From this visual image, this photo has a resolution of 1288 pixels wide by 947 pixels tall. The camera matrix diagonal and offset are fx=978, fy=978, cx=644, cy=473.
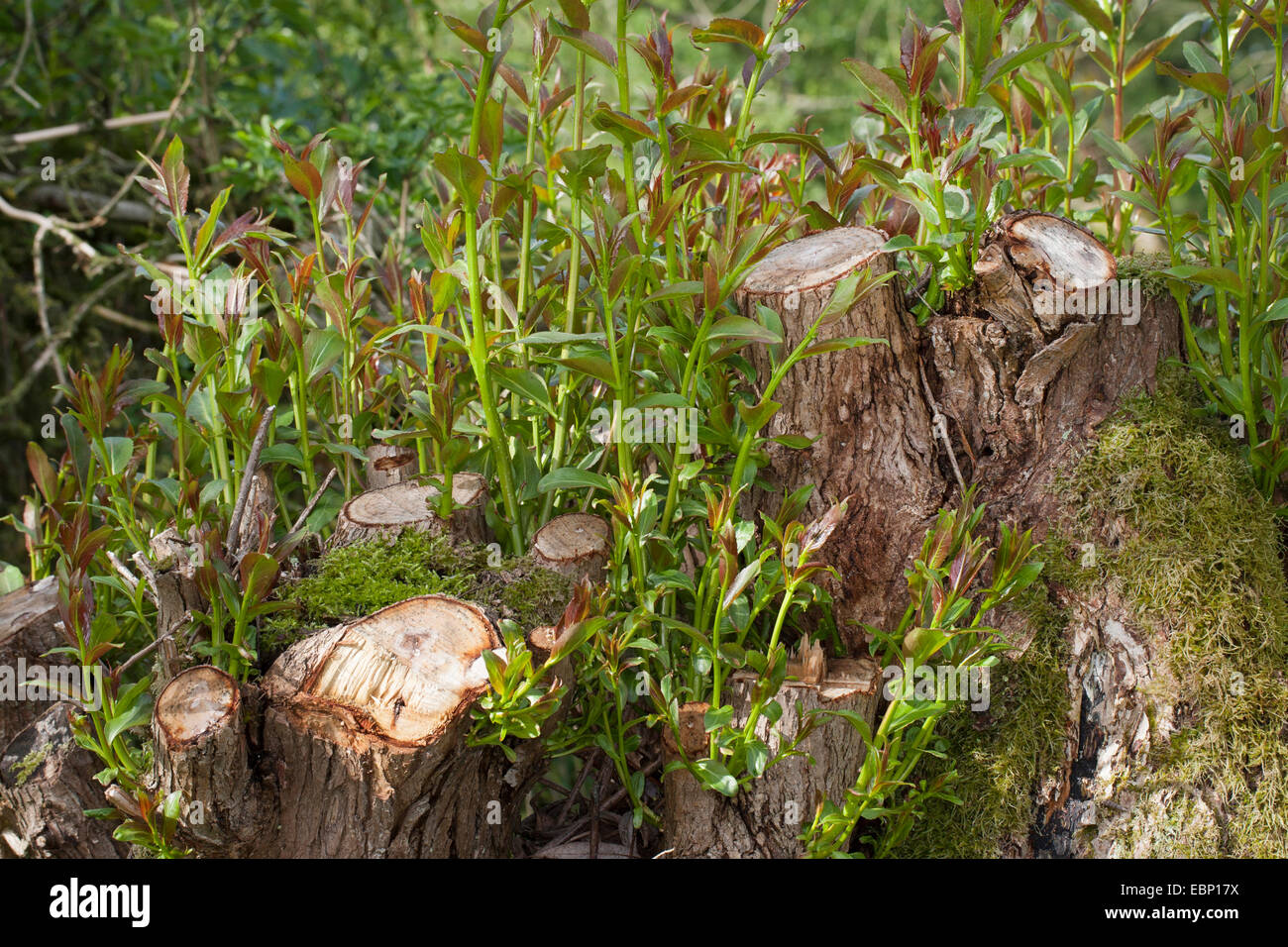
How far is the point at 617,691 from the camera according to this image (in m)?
1.36

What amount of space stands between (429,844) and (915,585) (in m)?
0.74

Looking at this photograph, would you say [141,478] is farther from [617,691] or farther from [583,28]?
[583,28]

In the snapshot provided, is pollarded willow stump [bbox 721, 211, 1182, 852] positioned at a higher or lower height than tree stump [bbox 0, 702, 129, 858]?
higher

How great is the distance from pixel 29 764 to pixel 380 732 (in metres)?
0.66

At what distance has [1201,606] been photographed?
1.45 metres

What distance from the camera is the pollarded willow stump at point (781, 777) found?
1.34 m

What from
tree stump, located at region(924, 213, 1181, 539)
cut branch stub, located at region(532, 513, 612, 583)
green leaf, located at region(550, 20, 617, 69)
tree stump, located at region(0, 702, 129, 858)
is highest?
green leaf, located at region(550, 20, 617, 69)

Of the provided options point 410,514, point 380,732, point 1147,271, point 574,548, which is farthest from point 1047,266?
point 380,732

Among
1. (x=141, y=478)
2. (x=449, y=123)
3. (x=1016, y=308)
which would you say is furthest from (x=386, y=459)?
(x=449, y=123)

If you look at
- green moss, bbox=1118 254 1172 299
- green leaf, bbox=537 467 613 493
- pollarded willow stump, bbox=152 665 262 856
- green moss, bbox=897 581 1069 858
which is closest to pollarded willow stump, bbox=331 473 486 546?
green leaf, bbox=537 467 613 493

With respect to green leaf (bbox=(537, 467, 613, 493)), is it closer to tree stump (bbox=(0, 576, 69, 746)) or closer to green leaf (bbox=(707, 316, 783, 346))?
green leaf (bbox=(707, 316, 783, 346))

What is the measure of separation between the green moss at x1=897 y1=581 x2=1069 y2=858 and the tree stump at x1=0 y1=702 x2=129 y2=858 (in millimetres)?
1224

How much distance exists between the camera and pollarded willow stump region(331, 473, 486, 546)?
1464 mm

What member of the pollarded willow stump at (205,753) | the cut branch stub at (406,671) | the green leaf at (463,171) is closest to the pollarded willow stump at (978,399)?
the green leaf at (463,171)
